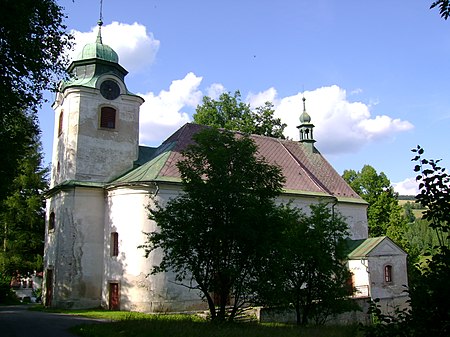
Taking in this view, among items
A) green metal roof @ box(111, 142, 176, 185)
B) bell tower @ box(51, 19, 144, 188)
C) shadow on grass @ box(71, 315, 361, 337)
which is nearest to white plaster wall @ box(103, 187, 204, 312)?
green metal roof @ box(111, 142, 176, 185)

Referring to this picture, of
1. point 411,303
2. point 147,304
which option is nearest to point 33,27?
point 411,303

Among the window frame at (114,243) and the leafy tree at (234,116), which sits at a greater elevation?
the leafy tree at (234,116)

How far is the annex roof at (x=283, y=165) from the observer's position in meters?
22.9

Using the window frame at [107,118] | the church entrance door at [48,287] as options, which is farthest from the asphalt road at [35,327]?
the window frame at [107,118]

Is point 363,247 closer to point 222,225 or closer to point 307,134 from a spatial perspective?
point 307,134

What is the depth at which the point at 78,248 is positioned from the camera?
22.5 meters

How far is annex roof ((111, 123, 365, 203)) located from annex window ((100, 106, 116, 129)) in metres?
2.60

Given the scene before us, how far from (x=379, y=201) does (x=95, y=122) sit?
85.6 ft

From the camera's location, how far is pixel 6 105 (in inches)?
480

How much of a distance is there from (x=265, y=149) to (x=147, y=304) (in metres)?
13.3

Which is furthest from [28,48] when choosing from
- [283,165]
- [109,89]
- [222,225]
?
[283,165]

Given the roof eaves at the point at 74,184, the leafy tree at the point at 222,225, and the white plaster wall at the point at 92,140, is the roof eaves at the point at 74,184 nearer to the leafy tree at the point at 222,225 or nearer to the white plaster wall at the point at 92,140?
the white plaster wall at the point at 92,140

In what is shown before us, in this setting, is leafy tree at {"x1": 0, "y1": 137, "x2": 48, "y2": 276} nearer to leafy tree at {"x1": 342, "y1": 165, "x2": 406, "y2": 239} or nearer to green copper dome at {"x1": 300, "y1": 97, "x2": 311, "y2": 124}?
green copper dome at {"x1": 300, "y1": 97, "x2": 311, "y2": 124}

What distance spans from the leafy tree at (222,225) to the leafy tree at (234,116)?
22.8 meters
